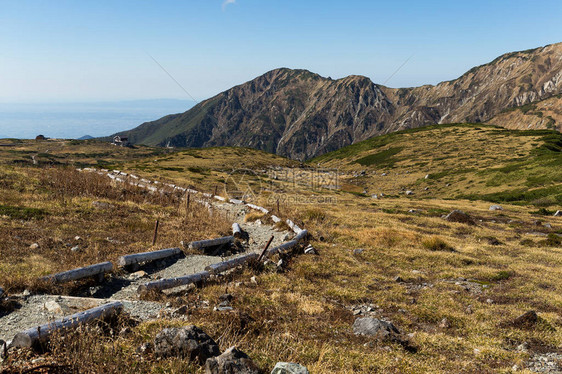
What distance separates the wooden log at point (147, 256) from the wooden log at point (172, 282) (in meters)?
2.60

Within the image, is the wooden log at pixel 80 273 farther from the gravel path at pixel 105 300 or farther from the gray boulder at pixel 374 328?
the gray boulder at pixel 374 328

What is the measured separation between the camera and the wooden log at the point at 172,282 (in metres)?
10.9

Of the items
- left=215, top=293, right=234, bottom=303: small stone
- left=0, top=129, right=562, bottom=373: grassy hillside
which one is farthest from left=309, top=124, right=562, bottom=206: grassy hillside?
left=215, top=293, right=234, bottom=303: small stone

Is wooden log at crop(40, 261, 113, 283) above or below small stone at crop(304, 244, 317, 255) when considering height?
above

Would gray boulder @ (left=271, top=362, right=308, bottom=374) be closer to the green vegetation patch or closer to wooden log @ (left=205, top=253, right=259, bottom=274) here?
wooden log @ (left=205, top=253, right=259, bottom=274)

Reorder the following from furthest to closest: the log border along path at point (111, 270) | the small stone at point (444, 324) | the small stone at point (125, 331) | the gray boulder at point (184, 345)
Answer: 1. the small stone at point (444, 324)
2. the small stone at point (125, 331)
3. the gray boulder at point (184, 345)
4. the log border along path at point (111, 270)

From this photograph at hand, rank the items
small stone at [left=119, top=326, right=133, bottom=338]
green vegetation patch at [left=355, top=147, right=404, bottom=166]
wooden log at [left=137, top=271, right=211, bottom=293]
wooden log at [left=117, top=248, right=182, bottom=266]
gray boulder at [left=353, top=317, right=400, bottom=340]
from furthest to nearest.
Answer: green vegetation patch at [left=355, top=147, right=404, bottom=166] < wooden log at [left=117, top=248, right=182, bottom=266] < wooden log at [left=137, top=271, right=211, bottom=293] < gray boulder at [left=353, top=317, right=400, bottom=340] < small stone at [left=119, top=326, right=133, bottom=338]

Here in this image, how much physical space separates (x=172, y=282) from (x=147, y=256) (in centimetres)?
289

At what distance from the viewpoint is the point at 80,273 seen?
10.9 metres

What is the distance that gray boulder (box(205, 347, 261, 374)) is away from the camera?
6.12 meters

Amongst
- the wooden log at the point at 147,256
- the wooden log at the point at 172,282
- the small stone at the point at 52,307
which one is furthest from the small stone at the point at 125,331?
the wooden log at the point at 147,256

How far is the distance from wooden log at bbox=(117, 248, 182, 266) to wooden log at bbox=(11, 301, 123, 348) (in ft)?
15.9

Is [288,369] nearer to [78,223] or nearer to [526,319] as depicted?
[526,319]

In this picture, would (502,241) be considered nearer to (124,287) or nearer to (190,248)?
(190,248)
